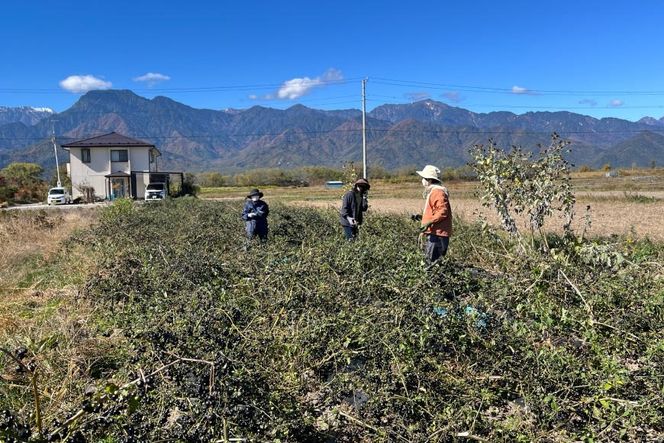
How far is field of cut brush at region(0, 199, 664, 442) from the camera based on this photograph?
7.28 feet

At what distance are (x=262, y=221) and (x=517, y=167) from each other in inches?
162

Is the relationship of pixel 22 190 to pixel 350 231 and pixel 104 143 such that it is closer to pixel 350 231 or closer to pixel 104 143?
pixel 104 143

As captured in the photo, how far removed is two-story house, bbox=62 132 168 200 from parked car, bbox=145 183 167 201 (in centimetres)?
289

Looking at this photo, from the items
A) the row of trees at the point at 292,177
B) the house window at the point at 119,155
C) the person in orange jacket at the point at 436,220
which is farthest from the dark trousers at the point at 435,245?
the row of trees at the point at 292,177

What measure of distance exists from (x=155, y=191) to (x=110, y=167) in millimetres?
8114

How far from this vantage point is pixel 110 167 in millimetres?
38375

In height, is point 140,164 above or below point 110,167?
above

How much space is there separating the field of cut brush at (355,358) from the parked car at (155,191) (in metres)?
29.9

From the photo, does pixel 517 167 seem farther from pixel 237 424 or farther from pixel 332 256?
pixel 237 424

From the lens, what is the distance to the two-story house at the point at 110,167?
124ft

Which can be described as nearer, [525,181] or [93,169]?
[525,181]

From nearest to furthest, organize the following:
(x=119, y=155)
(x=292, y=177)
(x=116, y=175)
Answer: (x=116, y=175), (x=119, y=155), (x=292, y=177)

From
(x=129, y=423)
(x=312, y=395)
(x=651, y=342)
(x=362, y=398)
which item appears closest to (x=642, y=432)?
(x=651, y=342)

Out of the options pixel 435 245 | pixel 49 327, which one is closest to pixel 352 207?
pixel 435 245
